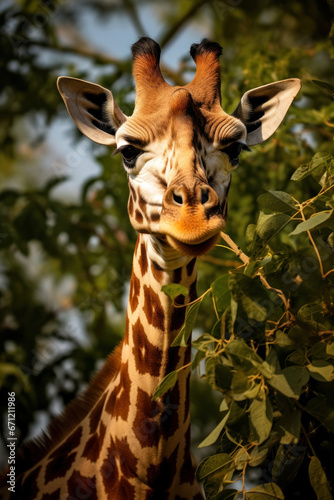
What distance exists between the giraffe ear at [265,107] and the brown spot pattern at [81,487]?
185 centimetres

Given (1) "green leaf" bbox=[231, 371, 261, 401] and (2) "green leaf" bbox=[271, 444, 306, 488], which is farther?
(2) "green leaf" bbox=[271, 444, 306, 488]

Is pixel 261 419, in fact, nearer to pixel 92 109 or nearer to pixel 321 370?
pixel 321 370

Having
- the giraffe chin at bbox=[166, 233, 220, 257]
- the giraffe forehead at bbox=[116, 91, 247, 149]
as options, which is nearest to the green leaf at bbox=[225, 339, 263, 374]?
the giraffe chin at bbox=[166, 233, 220, 257]

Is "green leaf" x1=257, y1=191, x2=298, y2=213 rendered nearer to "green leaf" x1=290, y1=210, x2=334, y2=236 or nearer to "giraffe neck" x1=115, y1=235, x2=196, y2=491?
"green leaf" x1=290, y1=210, x2=334, y2=236

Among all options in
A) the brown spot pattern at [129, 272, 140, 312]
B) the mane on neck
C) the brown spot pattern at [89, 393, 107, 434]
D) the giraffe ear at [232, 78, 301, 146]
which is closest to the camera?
the brown spot pattern at [129, 272, 140, 312]

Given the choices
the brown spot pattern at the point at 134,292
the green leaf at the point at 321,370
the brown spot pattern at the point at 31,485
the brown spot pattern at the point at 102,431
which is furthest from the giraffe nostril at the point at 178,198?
the brown spot pattern at the point at 31,485

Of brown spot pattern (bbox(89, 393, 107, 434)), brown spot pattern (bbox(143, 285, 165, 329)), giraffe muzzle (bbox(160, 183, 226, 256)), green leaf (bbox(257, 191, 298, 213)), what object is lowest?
brown spot pattern (bbox(89, 393, 107, 434))

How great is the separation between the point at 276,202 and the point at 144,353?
930 mm

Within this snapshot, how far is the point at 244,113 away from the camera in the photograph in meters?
2.94

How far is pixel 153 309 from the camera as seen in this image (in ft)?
8.63

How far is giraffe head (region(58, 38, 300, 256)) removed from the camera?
2199 mm

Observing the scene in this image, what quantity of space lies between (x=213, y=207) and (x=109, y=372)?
1370 millimetres

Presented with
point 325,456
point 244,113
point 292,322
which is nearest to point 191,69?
point 244,113

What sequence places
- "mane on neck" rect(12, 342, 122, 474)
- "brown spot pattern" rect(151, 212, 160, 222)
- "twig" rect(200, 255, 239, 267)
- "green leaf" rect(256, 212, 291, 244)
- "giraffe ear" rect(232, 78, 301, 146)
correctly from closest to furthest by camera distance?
1. "green leaf" rect(256, 212, 291, 244)
2. "brown spot pattern" rect(151, 212, 160, 222)
3. "giraffe ear" rect(232, 78, 301, 146)
4. "mane on neck" rect(12, 342, 122, 474)
5. "twig" rect(200, 255, 239, 267)
